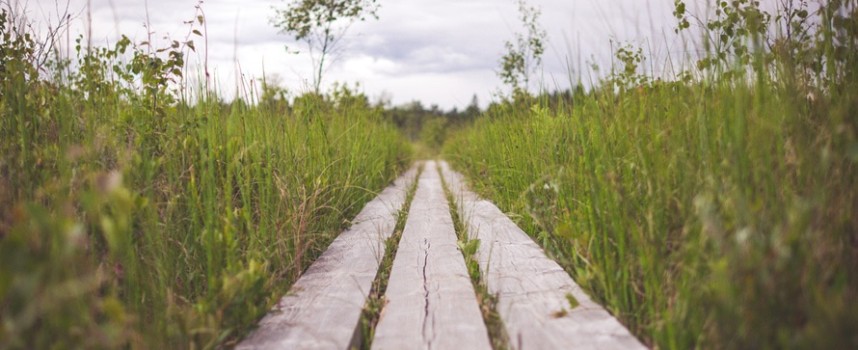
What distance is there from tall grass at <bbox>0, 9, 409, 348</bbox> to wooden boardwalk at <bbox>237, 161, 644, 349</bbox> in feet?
0.46

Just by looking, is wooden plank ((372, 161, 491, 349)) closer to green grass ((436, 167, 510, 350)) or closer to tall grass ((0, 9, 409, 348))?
green grass ((436, 167, 510, 350))

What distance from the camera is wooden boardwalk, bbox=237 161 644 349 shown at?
1.43 m

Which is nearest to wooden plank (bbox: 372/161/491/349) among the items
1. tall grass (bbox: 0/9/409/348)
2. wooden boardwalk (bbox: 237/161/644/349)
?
wooden boardwalk (bbox: 237/161/644/349)

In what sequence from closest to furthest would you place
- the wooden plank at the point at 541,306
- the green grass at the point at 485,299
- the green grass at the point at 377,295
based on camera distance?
the wooden plank at the point at 541,306, the green grass at the point at 485,299, the green grass at the point at 377,295

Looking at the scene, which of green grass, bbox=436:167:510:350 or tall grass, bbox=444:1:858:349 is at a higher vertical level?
tall grass, bbox=444:1:858:349

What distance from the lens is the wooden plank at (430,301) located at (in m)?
1.46

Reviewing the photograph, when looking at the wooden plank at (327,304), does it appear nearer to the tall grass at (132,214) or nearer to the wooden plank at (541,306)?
the tall grass at (132,214)

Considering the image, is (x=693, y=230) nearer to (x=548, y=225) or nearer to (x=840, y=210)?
(x=840, y=210)

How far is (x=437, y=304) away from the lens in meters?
1.72

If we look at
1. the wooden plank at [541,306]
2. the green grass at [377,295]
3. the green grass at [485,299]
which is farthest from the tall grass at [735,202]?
the green grass at [377,295]

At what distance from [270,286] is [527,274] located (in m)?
0.93

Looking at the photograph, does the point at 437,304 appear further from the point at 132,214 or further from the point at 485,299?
the point at 132,214

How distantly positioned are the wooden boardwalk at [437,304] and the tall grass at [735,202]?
0.44 ft

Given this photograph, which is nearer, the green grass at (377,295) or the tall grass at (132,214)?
the tall grass at (132,214)
